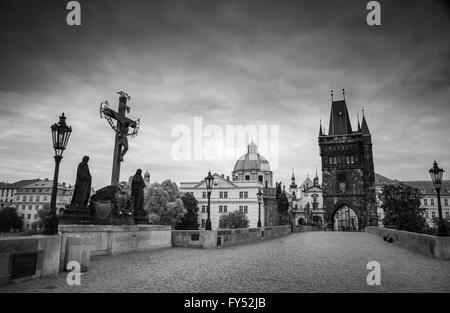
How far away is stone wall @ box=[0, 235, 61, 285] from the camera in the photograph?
585 centimetres

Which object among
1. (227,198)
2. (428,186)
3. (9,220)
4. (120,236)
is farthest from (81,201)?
(428,186)

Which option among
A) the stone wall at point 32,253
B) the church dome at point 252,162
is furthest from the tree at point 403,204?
the stone wall at point 32,253

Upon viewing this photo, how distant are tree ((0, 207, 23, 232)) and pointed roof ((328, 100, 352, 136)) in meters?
81.8

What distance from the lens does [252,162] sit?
286ft

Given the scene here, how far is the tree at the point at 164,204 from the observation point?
55.8m

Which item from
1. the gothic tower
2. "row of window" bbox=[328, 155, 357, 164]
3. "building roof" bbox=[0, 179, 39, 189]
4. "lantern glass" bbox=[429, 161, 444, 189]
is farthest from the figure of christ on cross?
"building roof" bbox=[0, 179, 39, 189]

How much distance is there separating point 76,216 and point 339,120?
7042 centimetres

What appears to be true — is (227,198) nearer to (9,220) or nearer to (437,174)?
(9,220)

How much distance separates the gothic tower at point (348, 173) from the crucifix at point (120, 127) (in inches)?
2202

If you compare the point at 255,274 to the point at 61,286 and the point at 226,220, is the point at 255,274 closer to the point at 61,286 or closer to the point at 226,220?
the point at 61,286

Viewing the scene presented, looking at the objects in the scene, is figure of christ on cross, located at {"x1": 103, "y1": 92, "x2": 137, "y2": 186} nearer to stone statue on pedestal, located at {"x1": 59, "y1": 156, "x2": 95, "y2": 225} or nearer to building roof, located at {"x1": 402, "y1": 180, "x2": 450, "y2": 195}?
stone statue on pedestal, located at {"x1": 59, "y1": 156, "x2": 95, "y2": 225}

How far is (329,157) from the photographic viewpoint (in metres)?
69.0

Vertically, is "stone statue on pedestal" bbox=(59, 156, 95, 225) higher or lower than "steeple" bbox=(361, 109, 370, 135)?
lower
